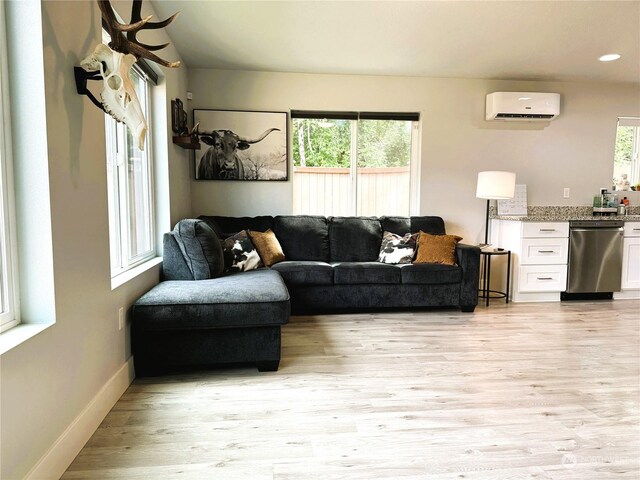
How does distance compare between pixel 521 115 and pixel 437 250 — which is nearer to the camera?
pixel 437 250

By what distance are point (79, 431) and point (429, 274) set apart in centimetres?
303

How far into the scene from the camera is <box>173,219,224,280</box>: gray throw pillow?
10.1 ft

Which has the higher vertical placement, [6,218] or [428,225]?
[6,218]

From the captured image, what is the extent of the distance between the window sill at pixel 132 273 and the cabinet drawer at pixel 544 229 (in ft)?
11.7

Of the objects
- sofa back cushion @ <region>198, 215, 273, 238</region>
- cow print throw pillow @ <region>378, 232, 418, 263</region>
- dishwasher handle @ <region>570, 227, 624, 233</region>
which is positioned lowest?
cow print throw pillow @ <region>378, 232, 418, 263</region>

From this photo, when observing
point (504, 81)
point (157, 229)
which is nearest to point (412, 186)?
point (504, 81)

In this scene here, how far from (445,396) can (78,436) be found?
5.89 ft

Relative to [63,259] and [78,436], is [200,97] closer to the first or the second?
[63,259]

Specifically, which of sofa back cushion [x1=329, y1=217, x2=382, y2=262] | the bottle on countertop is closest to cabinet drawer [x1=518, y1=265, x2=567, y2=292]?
the bottle on countertop

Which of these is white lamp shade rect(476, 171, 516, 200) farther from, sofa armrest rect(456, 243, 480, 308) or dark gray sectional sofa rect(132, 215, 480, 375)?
sofa armrest rect(456, 243, 480, 308)

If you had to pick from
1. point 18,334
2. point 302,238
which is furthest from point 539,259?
point 18,334

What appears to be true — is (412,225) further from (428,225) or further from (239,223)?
(239,223)

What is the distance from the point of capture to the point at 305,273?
3916 mm

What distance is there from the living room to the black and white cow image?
142 millimetres
